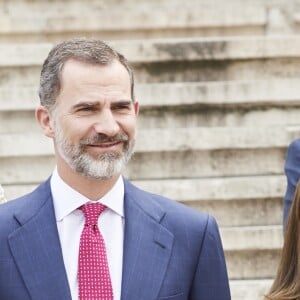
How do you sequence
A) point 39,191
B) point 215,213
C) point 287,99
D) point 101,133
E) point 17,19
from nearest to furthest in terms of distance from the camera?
1. point 101,133
2. point 39,191
3. point 215,213
4. point 287,99
5. point 17,19

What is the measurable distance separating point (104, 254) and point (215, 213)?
319cm

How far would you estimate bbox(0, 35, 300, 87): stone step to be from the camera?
23.3 ft

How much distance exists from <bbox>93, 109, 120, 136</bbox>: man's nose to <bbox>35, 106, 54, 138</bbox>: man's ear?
6.9 inches

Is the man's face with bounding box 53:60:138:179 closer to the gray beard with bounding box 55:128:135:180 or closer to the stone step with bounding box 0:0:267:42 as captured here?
the gray beard with bounding box 55:128:135:180

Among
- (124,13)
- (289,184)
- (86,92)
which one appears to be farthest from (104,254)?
(124,13)

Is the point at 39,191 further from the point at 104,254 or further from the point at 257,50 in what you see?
the point at 257,50

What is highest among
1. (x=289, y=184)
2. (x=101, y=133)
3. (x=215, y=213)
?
(x=101, y=133)

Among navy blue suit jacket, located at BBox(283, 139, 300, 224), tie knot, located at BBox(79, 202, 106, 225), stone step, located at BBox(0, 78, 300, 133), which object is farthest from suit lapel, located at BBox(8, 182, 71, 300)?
stone step, located at BBox(0, 78, 300, 133)

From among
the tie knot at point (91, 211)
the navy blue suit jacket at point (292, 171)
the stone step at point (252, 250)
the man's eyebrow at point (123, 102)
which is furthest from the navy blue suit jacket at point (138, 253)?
the stone step at point (252, 250)

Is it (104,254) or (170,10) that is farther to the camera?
(170,10)

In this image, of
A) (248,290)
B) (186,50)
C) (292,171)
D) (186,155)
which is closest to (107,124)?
(292,171)

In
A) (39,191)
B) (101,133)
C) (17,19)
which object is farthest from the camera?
(17,19)

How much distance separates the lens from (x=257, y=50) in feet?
23.5

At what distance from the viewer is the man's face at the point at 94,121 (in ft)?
10.2
